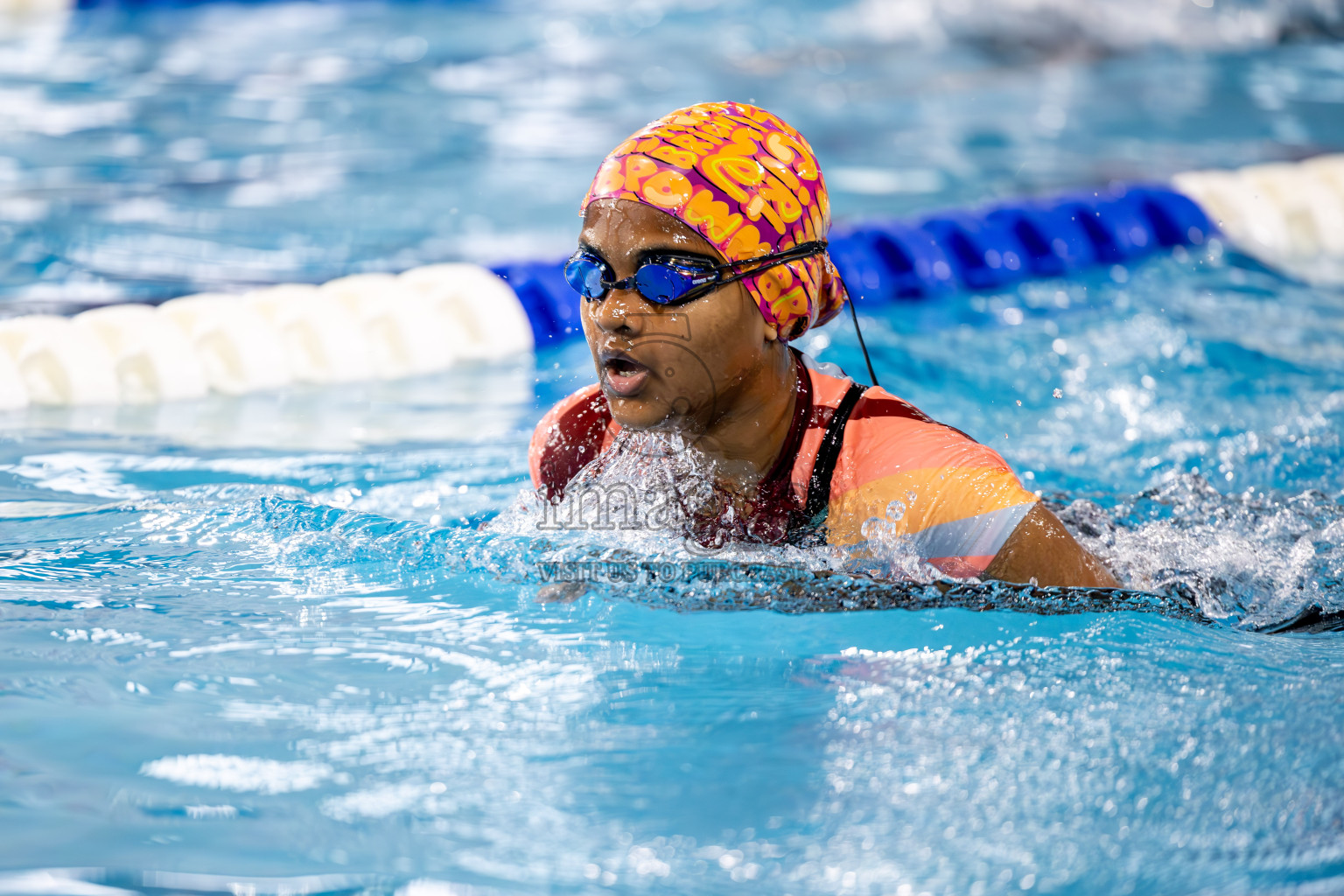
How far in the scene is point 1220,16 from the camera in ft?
33.9

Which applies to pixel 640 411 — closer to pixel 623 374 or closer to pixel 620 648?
pixel 623 374

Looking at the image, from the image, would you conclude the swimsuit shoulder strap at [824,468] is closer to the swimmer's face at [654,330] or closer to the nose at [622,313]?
the swimmer's face at [654,330]

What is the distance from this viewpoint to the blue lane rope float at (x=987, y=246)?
5223mm

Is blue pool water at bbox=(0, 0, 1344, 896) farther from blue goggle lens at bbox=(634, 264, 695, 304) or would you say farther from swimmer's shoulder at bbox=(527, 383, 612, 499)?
blue goggle lens at bbox=(634, 264, 695, 304)

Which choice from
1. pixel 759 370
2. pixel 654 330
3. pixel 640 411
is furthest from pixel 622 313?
pixel 759 370

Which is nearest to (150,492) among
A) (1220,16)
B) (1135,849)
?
(1135,849)

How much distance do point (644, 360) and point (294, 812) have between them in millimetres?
858

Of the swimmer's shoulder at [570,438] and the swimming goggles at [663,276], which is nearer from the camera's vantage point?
the swimming goggles at [663,276]

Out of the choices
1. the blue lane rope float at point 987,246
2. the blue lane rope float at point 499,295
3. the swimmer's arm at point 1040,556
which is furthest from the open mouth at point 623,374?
the blue lane rope float at point 987,246

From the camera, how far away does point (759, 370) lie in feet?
7.42

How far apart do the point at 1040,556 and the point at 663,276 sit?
0.78 m

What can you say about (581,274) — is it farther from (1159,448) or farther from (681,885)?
(1159,448)

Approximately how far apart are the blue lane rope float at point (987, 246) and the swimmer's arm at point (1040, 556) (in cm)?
306

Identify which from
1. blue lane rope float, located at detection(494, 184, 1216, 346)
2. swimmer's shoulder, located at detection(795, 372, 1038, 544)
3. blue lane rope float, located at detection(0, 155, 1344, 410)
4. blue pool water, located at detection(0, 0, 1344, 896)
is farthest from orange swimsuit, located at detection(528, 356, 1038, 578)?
blue lane rope float, located at detection(494, 184, 1216, 346)
